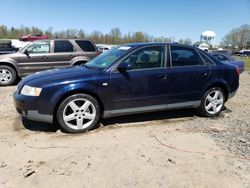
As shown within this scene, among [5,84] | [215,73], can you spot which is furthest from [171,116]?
[5,84]

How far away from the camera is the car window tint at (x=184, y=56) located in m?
5.71

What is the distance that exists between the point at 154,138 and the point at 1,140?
257 centimetres

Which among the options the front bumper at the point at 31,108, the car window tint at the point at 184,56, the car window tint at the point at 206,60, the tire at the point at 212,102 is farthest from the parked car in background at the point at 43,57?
the tire at the point at 212,102

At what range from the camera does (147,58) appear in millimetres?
5520

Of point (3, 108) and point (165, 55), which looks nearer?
point (165, 55)

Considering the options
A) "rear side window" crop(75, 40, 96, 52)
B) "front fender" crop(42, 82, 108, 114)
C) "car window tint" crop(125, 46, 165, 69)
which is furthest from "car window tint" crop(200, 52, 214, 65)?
"rear side window" crop(75, 40, 96, 52)

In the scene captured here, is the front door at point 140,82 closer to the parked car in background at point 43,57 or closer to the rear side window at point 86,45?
the parked car in background at point 43,57

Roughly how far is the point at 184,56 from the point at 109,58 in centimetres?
157

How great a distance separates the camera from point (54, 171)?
11.8 feet

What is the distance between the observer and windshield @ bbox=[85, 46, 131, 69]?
5382mm

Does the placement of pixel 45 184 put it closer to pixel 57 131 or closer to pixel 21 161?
pixel 21 161

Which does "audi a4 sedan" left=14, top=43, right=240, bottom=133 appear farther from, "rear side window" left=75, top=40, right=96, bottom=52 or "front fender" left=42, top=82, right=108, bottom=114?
"rear side window" left=75, top=40, right=96, bottom=52

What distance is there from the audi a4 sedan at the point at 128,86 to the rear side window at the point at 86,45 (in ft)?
16.1

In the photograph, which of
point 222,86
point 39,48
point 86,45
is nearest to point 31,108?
point 222,86
